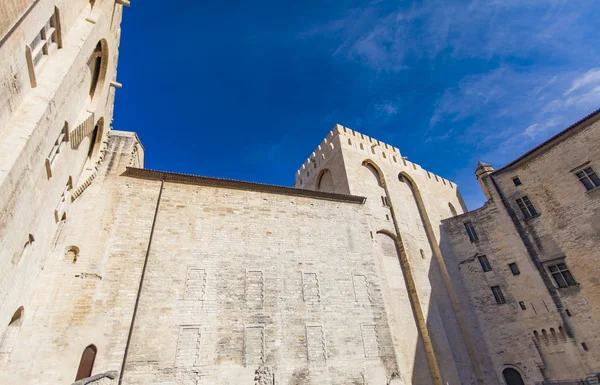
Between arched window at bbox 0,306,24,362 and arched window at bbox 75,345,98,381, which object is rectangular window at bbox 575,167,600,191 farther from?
arched window at bbox 0,306,24,362

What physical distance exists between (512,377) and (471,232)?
337 inches

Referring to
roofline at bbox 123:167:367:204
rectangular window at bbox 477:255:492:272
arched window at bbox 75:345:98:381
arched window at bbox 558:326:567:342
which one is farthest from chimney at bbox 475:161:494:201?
arched window at bbox 75:345:98:381

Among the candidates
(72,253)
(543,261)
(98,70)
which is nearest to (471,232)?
(543,261)

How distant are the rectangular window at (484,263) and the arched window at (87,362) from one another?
20.9 m

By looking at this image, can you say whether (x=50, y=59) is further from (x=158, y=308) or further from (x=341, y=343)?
(x=341, y=343)

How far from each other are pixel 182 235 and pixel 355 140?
48.3ft

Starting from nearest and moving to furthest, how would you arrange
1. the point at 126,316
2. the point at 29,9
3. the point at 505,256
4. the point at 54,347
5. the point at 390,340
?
the point at 29,9
the point at 54,347
the point at 126,316
the point at 390,340
the point at 505,256

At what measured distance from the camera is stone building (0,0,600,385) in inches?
322

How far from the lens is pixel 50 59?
25.4 feet

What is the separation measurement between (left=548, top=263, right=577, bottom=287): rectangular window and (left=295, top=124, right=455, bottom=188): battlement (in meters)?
11.3

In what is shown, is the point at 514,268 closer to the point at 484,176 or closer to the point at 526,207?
the point at 526,207

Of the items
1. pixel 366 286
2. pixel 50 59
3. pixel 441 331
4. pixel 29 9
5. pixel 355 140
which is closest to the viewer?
pixel 29 9

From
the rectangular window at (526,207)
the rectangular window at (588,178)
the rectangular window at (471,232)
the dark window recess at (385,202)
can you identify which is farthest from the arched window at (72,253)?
the rectangular window at (588,178)

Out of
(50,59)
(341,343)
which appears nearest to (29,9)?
(50,59)
